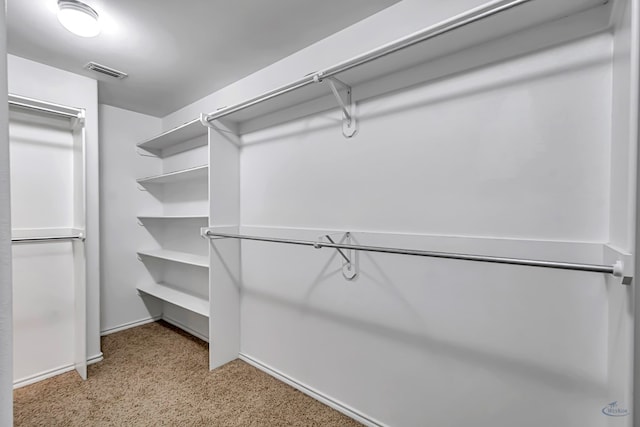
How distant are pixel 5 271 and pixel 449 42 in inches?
61.6

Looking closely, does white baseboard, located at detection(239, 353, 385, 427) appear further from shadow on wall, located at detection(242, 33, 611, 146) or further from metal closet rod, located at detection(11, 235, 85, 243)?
shadow on wall, located at detection(242, 33, 611, 146)

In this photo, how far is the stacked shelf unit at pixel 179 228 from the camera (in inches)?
111

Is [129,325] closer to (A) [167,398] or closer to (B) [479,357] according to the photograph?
(A) [167,398]

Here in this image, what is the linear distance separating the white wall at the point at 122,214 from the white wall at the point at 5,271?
3050 mm

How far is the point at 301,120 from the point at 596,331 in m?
1.80

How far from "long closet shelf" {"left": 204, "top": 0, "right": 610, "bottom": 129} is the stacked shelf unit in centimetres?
131

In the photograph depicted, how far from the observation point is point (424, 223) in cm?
150

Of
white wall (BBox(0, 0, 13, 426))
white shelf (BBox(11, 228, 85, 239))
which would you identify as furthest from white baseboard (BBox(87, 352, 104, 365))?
white wall (BBox(0, 0, 13, 426))

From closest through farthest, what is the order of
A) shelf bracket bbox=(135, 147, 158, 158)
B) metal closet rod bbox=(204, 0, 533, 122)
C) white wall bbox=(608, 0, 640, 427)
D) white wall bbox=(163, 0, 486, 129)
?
white wall bbox=(608, 0, 640, 427) < metal closet rod bbox=(204, 0, 533, 122) < white wall bbox=(163, 0, 486, 129) < shelf bracket bbox=(135, 147, 158, 158)

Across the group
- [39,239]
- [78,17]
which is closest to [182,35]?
[78,17]

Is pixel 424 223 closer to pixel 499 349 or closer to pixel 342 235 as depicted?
pixel 342 235

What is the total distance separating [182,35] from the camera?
183cm

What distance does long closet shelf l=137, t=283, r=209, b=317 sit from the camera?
2545mm

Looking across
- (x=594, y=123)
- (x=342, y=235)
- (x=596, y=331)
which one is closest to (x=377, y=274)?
Result: (x=342, y=235)
